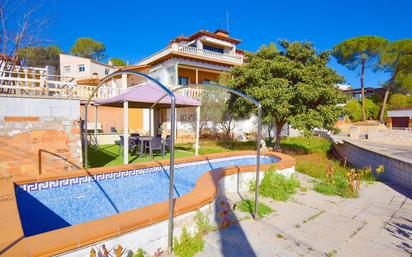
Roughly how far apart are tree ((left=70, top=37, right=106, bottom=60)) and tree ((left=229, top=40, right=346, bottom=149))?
4381 centimetres

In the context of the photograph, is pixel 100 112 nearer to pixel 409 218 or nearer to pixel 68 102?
pixel 68 102

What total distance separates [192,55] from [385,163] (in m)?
16.7

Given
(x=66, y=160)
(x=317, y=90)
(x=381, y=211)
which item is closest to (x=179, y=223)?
(x=381, y=211)

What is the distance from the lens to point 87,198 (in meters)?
5.42

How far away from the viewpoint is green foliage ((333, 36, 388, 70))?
100 feet

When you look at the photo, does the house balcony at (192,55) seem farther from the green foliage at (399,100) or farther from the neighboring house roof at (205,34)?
the green foliage at (399,100)

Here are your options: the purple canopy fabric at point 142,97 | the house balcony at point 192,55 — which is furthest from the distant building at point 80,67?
the purple canopy fabric at point 142,97

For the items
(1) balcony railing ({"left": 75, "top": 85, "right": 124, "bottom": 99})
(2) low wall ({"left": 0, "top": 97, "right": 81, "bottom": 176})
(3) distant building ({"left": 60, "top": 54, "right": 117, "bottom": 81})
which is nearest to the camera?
(2) low wall ({"left": 0, "top": 97, "right": 81, "bottom": 176})

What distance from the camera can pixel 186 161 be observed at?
7719 mm

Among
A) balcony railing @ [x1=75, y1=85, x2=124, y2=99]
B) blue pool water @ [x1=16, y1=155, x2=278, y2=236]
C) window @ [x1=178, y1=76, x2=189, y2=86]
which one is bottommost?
blue pool water @ [x1=16, y1=155, x2=278, y2=236]

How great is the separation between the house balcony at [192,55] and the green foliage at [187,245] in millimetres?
18475

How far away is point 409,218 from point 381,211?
43 cm

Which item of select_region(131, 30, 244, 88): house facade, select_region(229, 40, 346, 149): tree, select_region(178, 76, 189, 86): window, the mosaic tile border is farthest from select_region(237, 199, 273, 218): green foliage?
select_region(178, 76, 189, 86): window

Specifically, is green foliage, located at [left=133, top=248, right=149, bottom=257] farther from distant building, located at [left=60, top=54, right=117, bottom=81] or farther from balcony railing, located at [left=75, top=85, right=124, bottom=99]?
distant building, located at [left=60, top=54, right=117, bottom=81]
